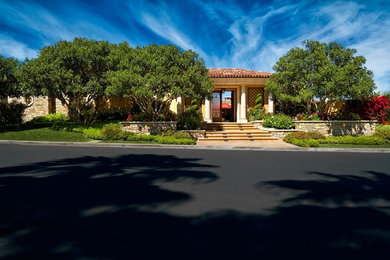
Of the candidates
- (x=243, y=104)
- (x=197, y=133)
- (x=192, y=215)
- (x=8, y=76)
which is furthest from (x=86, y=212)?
(x=8, y=76)

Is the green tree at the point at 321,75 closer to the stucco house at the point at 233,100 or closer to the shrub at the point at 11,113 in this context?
the stucco house at the point at 233,100

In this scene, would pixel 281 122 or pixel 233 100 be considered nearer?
pixel 281 122

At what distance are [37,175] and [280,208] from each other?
6099mm

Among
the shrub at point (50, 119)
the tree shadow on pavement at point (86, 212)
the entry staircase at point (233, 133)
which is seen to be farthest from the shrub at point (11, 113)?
the tree shadow on pavement at point (86, 212)

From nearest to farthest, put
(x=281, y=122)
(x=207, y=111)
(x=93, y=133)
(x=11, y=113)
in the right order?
(x=93, y=133), (x=281, y=122), (x=207, y=111), (x=11, y=113)

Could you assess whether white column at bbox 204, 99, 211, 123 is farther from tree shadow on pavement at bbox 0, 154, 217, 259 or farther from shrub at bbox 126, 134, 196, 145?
tree shadow on pavement at bbox 0, 154, 217, 259

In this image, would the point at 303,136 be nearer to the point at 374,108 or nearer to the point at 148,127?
the point at 374,108

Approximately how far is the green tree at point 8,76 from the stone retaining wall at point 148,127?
9.98 metres

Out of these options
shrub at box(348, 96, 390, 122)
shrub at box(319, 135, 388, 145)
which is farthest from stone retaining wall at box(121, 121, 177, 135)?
shrub at box(348, 96, 390, 122)

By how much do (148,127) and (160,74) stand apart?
14.0 ft

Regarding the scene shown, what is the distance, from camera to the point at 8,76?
62.9ft

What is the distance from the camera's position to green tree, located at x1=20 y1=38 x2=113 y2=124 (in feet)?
54.4

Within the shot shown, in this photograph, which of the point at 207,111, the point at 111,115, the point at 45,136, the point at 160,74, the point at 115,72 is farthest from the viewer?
the point at 207,111

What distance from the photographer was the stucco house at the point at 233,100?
22.1 meters
